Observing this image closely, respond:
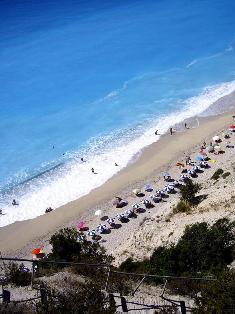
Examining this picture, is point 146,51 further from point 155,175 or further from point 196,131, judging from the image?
point 155,175

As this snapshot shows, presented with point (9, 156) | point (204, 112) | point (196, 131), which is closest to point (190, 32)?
point (204, 112)

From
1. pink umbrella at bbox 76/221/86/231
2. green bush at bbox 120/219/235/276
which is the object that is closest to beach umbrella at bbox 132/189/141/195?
pink umbrella at bbox 76/221/86/231

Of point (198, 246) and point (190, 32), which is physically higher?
point (190, 32)

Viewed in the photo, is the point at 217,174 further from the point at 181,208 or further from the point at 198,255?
the point at 198,255

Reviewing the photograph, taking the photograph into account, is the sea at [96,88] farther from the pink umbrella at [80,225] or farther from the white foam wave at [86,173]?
the pink umbrella at [80,225]

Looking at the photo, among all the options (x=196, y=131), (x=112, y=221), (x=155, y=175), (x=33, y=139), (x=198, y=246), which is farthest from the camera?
(x=33, y=139)

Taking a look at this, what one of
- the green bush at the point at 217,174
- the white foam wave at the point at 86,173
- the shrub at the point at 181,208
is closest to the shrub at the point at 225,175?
the green bush at the point at 217,174

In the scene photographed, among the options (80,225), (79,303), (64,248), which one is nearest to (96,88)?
(80,225)
